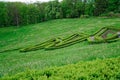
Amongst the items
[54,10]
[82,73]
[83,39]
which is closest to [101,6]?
[54,10]

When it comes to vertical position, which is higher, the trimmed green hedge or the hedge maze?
the trimmed green hedge

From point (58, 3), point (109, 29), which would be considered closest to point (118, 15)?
point (109, 29)

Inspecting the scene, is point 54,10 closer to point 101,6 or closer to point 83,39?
point 101,6

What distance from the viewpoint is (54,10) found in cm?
8831

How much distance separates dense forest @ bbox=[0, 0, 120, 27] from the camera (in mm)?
76000

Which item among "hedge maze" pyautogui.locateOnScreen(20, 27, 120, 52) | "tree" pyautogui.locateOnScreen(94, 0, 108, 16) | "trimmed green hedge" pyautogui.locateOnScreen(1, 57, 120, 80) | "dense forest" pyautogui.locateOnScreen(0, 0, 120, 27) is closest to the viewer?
"trimmed green hedge" pyautogui.locateOnScreen(1, 57, 120, 80)

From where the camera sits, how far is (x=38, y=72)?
26.3 feet

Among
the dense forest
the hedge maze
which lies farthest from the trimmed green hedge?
the dense forest

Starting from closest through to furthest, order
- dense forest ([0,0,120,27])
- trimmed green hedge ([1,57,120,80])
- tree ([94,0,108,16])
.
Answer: trimmed green hedge ([1,57,120,80])
tree ([94,0,108,16])
dense forest ([0,0,120,27])

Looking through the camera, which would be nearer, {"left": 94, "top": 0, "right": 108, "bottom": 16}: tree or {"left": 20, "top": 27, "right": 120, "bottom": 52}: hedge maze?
{"left": 20, "top": 27, "right": 120, "bottom": 52}: hedge maze

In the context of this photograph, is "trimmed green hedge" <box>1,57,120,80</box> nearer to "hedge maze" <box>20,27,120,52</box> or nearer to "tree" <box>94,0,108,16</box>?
"hedge maze" <box>20,27,120,52</box>

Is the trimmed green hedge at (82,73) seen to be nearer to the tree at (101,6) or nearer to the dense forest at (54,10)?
the dense forest at (54,10)

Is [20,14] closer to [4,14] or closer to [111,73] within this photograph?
[4,14]

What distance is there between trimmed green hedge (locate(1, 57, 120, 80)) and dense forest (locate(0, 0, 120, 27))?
220ft
